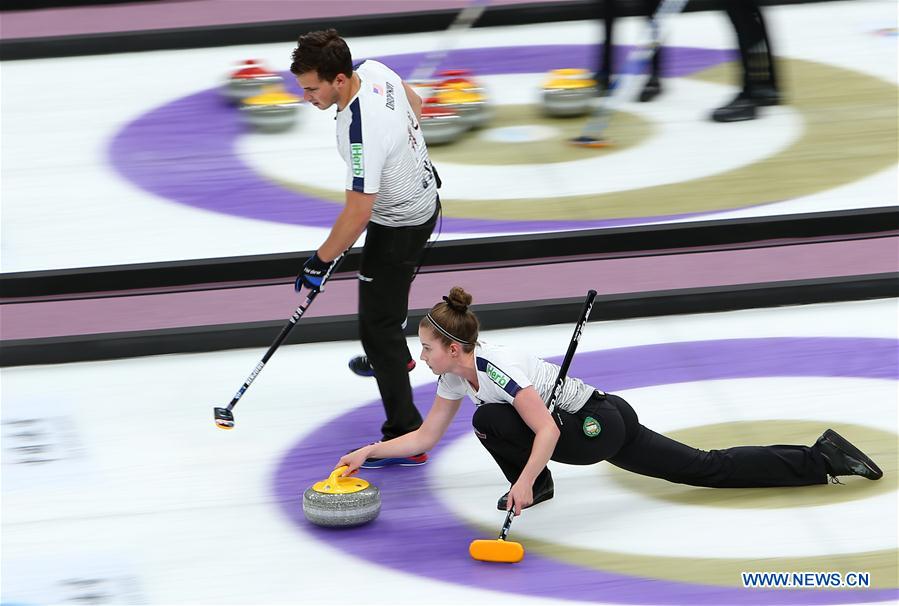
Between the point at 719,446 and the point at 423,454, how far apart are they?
106 centimetres

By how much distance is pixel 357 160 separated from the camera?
4418mm

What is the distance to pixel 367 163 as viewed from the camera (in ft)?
14.5

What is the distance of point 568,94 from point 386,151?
161 inches

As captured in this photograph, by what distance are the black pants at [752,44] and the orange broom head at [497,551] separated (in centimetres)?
487

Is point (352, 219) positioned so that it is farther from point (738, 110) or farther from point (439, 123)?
point (738, 110)

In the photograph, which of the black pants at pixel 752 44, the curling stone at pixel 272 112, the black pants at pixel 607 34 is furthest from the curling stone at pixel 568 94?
the curling stone at pixel 272 112

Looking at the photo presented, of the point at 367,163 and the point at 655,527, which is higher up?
the point at 367,163

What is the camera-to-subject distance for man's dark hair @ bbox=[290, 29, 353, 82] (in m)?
4.32

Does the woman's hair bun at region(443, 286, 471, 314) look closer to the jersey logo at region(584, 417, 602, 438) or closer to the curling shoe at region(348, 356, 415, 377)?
the jersey logo at region(584, 417, 602, 438)

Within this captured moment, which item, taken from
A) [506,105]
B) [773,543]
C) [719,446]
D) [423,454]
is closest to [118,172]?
[506,105]

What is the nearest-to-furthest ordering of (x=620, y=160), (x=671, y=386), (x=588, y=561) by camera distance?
1. (x=588, y=561)
2. (x=671, y=386)
3. (x=620, y=160)

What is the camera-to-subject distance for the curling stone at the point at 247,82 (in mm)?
8859

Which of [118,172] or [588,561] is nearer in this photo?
[588,561]

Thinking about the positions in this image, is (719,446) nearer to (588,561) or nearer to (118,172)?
(588,561)
